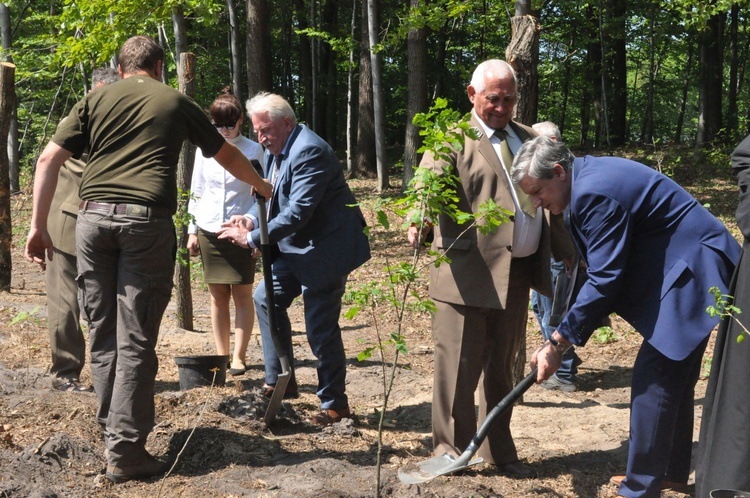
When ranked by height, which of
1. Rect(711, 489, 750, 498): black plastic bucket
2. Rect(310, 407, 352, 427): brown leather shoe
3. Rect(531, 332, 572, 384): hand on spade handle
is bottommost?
Rect(310, 407, 352, 427): brown leather shoe

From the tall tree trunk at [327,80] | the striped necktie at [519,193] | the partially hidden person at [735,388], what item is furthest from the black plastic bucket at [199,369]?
the tall tree trunk at [327,80]

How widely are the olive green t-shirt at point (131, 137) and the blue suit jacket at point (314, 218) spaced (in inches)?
38.2

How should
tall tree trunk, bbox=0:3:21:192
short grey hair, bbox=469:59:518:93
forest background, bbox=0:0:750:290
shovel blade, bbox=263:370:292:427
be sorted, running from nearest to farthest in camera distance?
1. short grey hair, bbox=469:59:518:93
2. shovel blade, bbox=263:370:292:427
3. forest background, bbox=0:0:750:290
4. tall tree trunk, bbox=0:3:21:192

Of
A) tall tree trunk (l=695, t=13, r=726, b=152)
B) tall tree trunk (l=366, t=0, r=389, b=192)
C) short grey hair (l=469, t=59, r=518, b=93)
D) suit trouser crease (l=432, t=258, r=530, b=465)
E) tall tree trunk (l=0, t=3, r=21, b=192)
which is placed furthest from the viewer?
tall tree trunk (l=0, t=3, r=21, b=192)

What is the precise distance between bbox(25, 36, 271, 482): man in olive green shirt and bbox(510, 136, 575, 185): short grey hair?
5.53 feet

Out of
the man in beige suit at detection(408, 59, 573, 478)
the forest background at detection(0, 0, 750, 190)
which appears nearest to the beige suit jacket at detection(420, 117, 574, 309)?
the man in beige suit at detection(408, 59, 573, 478)

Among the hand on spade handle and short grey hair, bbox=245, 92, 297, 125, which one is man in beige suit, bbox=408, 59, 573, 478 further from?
short grey hair, bbox=245, 92, 297, 125

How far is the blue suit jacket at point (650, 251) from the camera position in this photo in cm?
348

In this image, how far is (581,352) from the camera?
289 inches

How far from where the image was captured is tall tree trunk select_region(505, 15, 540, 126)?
17.1 feet

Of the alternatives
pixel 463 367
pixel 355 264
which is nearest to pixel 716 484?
pixel 463 367

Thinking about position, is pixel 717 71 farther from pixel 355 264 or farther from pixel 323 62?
pixel 355 264

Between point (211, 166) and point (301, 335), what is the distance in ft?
9.04

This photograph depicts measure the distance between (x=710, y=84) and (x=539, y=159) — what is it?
17.0 m
